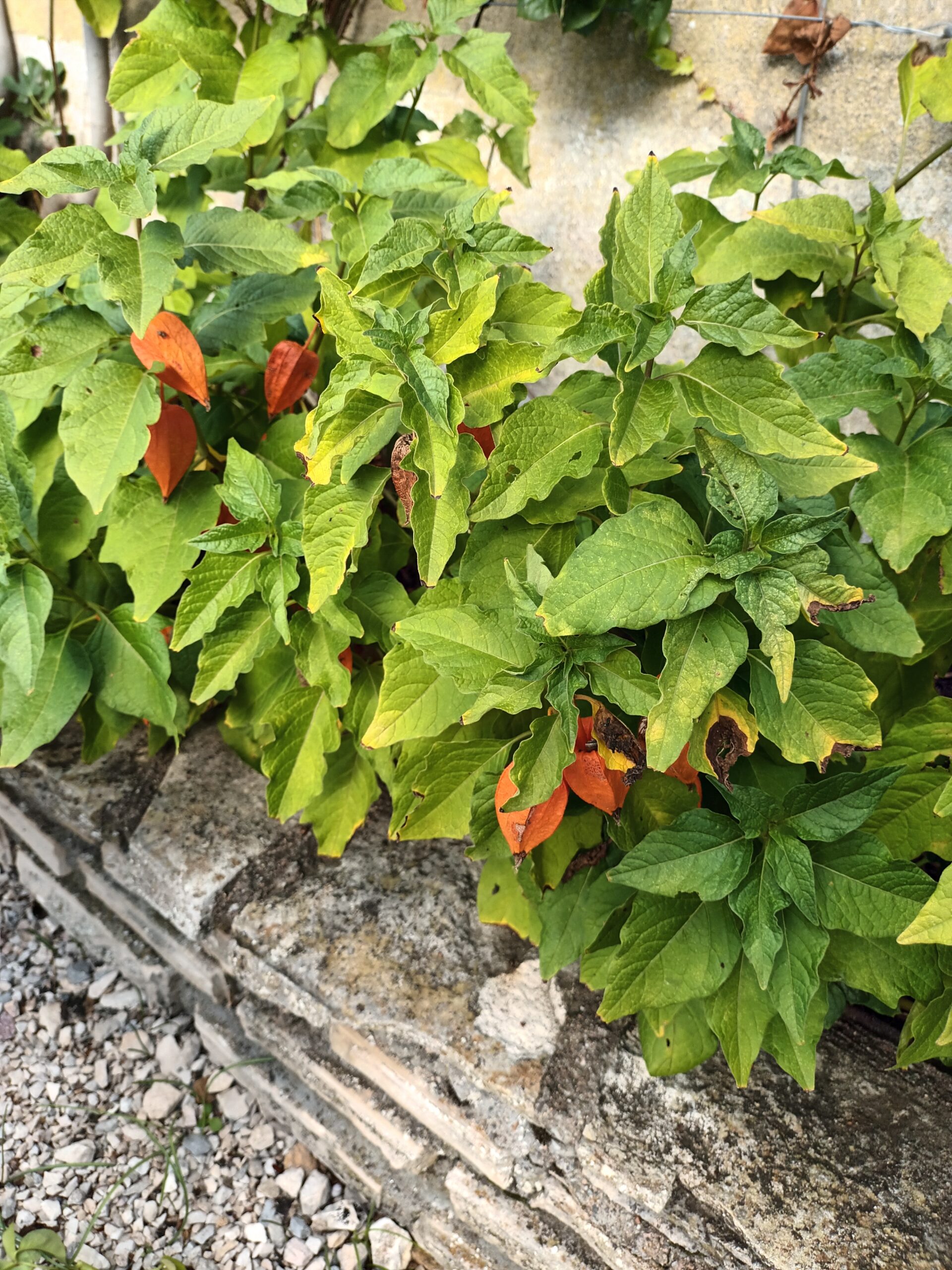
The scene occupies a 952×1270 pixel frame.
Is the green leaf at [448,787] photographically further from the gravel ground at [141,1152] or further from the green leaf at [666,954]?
the gravel ground at [141,1152]

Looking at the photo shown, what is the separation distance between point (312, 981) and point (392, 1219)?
1.38 feet

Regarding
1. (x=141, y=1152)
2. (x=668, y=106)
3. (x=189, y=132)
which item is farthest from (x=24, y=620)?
(x=668, y=106)

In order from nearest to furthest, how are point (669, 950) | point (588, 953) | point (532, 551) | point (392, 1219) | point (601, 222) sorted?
1. point (532, 551)
2. point (669, 950)
3. point (588, 953)
4. point (392, 1219)
5. point (601, 222)

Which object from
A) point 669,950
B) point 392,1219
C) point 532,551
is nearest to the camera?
point 532,551

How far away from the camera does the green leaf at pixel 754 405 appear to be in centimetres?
76

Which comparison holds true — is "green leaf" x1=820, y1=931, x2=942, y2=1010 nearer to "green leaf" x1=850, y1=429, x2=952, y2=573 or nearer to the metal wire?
"green leaf" x1=850, y1=429, x2=952, y2=573

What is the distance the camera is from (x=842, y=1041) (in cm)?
115

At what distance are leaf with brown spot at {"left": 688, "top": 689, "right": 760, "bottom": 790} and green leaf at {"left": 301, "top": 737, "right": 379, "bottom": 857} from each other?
1.75ft

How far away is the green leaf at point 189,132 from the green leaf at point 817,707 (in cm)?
76

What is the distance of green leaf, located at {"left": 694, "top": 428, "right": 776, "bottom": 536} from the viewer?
78 centimetres

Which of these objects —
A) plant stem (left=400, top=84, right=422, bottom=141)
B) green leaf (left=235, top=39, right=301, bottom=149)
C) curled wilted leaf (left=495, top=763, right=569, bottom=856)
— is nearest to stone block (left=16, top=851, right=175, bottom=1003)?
curled wilted leaf (left=495, top=763, right=569, bottom=856)

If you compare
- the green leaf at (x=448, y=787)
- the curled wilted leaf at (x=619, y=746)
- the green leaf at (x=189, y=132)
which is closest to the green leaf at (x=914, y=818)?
the curled wilted leaf at (x=619, y=746)

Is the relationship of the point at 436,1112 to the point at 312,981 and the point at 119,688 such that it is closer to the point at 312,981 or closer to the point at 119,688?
the point at 312,981

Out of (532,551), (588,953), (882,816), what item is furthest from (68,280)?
(882,816)
